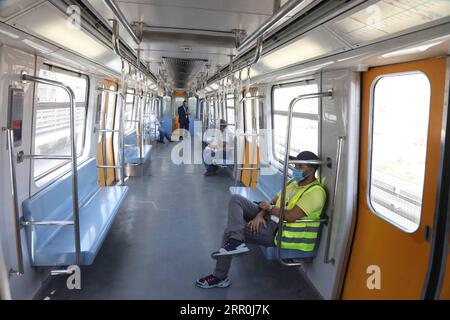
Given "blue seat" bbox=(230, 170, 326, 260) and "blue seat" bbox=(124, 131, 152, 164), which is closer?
"blue seat" bbox=(230, 170, 326, 260)

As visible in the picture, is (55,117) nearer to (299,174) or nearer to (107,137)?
(107,137)

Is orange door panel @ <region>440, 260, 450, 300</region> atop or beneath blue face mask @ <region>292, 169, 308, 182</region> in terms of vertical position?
beneath

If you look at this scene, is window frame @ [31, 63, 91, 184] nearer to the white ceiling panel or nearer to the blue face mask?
the white ceiling panel

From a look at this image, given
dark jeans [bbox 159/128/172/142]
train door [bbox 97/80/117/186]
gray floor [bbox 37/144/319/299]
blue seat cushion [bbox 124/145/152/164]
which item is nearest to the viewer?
gray floor [bbox 37/144/319/299]

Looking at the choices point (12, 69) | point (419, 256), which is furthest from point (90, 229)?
point (419, 256)

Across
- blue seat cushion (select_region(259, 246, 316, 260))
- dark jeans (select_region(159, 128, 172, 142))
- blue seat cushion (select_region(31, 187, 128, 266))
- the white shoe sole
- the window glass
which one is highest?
the window glass

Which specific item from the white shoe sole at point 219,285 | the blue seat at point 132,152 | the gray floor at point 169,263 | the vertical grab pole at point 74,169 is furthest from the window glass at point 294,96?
the blue seat at point 132,152

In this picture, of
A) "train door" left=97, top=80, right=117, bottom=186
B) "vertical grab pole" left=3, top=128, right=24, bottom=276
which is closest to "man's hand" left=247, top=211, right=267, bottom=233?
"vertical grab pole" left=3, top=128, right=24, bottom=276

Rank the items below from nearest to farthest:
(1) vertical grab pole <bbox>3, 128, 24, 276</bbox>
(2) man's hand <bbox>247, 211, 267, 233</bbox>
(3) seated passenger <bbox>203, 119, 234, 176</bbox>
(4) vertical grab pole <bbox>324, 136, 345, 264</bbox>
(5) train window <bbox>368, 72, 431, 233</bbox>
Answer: (5) train window <bbox>368, 72, 431, 233</bbox>
(1) vertical grab pole <bbox>3, 128, 24, 276</bbox>
(4) vertical grab pole <bbox>324, 136, 345, 264</bbox>
(2) man's hand <bbox>247, 211, 267, 233</bbox>
(3) seated passenger <bbox>203, 119, 234, 176</bbox>

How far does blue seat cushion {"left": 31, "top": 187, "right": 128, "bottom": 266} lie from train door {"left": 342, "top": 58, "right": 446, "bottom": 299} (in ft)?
7.46

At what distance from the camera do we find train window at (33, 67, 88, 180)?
11.1 feet

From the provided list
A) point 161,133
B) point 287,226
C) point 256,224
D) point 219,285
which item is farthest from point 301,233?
point 161,133

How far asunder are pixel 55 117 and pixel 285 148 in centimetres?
276

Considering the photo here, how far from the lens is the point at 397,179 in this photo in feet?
7.73
